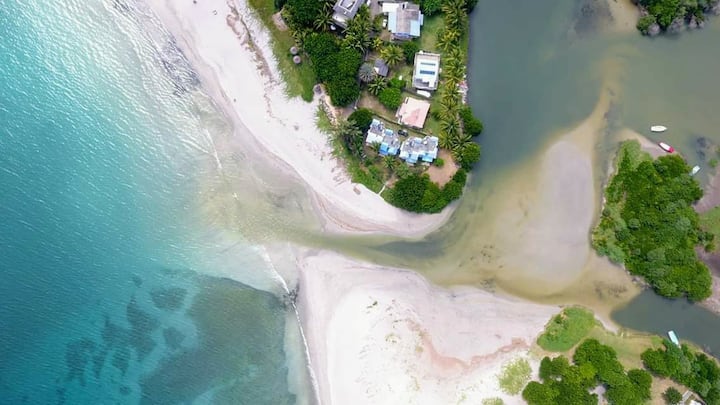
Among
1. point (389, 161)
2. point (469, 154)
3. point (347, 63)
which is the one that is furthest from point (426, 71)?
point (389, 161)

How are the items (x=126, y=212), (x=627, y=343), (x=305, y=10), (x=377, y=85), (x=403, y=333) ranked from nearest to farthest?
(x=305, y=10) < (x=377, y=85) < (x=403, y=333) < (x=126, y=212) < (x=627, y=343)

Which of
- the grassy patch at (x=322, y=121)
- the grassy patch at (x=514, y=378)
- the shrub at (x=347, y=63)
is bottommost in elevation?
the grassy patch at (x=514, y=378)

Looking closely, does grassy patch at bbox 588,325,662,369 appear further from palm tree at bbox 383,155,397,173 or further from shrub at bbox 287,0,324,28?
shrub at bbox 287,0,324,28

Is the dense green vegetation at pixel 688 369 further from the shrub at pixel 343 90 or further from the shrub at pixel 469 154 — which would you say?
the shrub at pixel 343 90

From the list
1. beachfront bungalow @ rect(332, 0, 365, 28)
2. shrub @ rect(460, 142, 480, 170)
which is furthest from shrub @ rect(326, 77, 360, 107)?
shrub @ rect(460, 142, 480, 170)

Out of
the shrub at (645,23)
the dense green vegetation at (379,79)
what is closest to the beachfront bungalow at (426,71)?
the dense green vegetation at (379,79)

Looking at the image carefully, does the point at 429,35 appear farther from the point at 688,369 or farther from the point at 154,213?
the point at 688,369
